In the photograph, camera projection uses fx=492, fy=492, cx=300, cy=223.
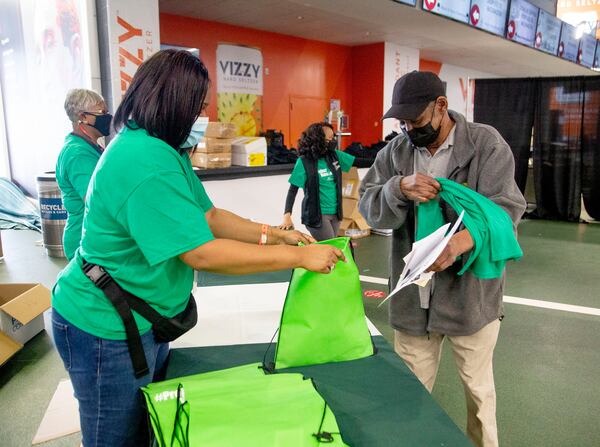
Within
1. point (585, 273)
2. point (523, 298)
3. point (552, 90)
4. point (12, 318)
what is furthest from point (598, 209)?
point (12, 318)

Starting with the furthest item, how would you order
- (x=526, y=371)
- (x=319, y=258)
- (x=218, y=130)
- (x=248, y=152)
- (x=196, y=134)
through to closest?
1. (x=248, y=152)
2. (x=218, y=130)
3. (x=526, y=371)
4. (x=196, y=134)
5. (x=319, y=258)

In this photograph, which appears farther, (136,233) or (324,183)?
(324,183)

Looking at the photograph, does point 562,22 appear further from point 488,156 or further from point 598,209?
point 488,156

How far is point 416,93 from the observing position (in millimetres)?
1542

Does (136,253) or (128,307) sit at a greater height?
(136,253)

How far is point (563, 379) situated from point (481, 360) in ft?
5.02

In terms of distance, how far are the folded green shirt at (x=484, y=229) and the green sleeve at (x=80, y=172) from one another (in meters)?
1.80

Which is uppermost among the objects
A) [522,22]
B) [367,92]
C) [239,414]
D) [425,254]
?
[522,22]

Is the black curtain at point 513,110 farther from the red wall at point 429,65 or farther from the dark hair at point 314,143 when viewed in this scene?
the dark hair at point 314,143

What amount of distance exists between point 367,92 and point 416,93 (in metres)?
9.49

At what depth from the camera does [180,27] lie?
8.12m

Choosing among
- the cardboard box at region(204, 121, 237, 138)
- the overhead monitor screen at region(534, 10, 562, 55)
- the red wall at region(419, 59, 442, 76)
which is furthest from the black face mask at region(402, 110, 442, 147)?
the red wall at region(419, 59, 442, 76)

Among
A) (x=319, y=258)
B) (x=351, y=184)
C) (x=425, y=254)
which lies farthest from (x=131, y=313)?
(x=351, y=184)

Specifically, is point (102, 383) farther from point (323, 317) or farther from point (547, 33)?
point (547, 33)
